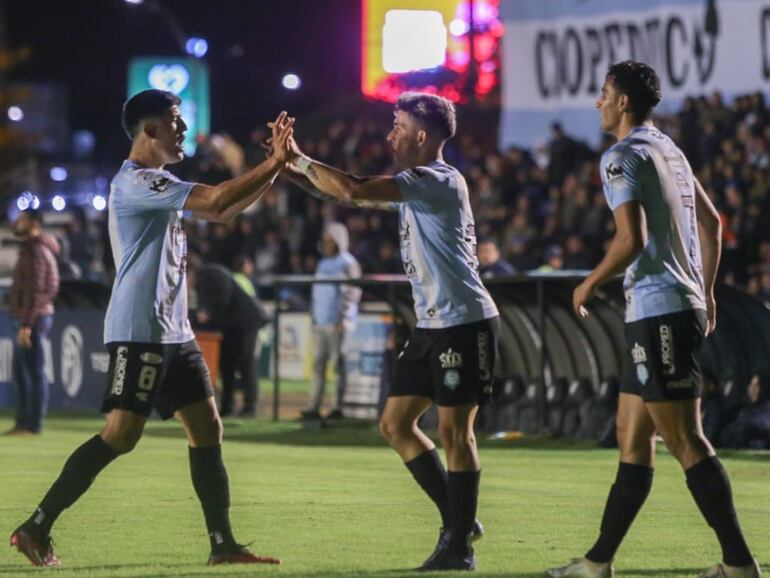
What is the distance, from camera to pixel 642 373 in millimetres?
8148

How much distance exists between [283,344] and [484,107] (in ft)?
63.6

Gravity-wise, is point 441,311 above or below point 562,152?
below

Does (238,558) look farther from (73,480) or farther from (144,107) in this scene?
(144,107)

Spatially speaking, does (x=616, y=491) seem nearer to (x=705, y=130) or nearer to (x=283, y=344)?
(x=705, y=130)

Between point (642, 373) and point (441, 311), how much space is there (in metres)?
1.17

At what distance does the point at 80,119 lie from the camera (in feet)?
294

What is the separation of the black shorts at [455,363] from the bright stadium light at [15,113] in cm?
7061

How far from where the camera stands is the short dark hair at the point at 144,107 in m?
9.23

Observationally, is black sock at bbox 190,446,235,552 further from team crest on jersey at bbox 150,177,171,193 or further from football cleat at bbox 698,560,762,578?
football cleat at bbox 698,560,762,578

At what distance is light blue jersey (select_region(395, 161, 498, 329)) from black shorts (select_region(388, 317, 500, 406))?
0.06 metres

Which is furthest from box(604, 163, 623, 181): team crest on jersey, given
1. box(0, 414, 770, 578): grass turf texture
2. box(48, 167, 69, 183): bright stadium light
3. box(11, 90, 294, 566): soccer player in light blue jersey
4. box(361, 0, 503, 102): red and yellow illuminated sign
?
box(48, 167, 69, 183): bright stadium light

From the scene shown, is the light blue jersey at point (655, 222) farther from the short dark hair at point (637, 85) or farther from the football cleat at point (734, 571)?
the football cleat at point (734, 571)

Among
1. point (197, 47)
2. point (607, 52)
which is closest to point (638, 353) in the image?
point (607, 52)

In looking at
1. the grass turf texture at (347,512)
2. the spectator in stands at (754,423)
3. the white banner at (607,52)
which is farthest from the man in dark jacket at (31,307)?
the white banner at (607,52)
